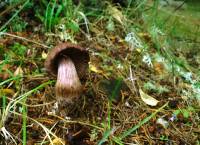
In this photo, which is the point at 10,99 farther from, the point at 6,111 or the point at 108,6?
the point at 108,6

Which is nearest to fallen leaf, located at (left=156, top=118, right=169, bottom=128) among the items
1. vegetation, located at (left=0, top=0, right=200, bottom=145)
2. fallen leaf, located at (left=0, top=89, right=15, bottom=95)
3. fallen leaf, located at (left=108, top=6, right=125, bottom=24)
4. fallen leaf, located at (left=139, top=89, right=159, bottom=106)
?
vegetation, located at (left=0, top=0, right=200, bottom=145)

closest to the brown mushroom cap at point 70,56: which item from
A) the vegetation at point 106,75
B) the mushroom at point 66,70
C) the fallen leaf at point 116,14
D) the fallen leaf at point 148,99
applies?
the mushroom at point 66,70

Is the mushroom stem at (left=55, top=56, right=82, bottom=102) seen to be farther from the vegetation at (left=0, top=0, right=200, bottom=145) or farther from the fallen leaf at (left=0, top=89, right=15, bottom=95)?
the fallen leaf at (left=0, top=89, right=15, bottom=95)

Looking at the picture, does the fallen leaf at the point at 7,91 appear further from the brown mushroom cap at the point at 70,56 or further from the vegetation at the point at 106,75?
the brown mushroom cap at the point at 70,56

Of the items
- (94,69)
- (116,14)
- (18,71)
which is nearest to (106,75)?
(94,69)

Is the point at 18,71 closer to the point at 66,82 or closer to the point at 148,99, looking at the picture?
the point at 66,82

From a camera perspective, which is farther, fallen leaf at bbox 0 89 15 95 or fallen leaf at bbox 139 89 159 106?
fallen leaf at bbox 139 89 159 106

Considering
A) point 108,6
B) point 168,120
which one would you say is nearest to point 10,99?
point 168,120
